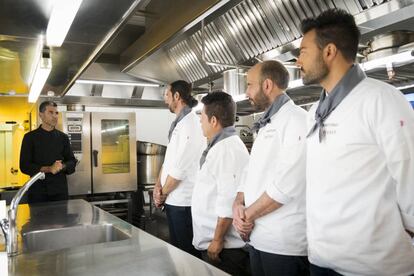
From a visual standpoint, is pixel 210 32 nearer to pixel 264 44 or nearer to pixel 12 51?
pixel 264 44

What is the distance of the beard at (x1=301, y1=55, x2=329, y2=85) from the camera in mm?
1477

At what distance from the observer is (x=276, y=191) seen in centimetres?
167

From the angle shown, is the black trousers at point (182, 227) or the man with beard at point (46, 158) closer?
the black trousers at point (182, 227)

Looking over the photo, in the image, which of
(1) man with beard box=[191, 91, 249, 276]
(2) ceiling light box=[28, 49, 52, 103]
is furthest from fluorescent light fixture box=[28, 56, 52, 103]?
(1) man with beard box=[191, 91, 249, 276]

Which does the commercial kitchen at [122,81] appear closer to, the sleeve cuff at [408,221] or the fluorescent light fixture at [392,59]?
the fluorescent light fixture at [392,59]

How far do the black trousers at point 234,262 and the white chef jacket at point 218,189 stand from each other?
0.12 feet

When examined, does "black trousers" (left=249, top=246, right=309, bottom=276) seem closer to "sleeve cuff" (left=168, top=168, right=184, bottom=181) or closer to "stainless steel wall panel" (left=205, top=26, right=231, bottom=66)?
"sleeve cuff" (left=168, top=168, right=184, bottom=181)

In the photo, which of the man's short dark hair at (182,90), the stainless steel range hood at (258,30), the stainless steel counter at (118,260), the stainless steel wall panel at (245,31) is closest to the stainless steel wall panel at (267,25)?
the stainless steel range hood at (258,30)

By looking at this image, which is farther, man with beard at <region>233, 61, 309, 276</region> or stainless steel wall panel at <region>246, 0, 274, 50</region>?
stainless steel wall panel at <region>246, 0, 274, 50</region>

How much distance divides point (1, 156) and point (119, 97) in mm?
2440

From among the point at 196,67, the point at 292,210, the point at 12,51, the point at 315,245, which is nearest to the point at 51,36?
the point at 12,51

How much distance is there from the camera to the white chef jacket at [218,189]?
2158 mm

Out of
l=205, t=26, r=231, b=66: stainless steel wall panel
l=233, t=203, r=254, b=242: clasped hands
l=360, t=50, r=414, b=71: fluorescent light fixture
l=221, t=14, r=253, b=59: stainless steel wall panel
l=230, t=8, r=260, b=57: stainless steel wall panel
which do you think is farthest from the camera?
l=205, t=26, r=231, b=66: stainless steel wall panel

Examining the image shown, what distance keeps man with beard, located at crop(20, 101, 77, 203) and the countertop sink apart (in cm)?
141
